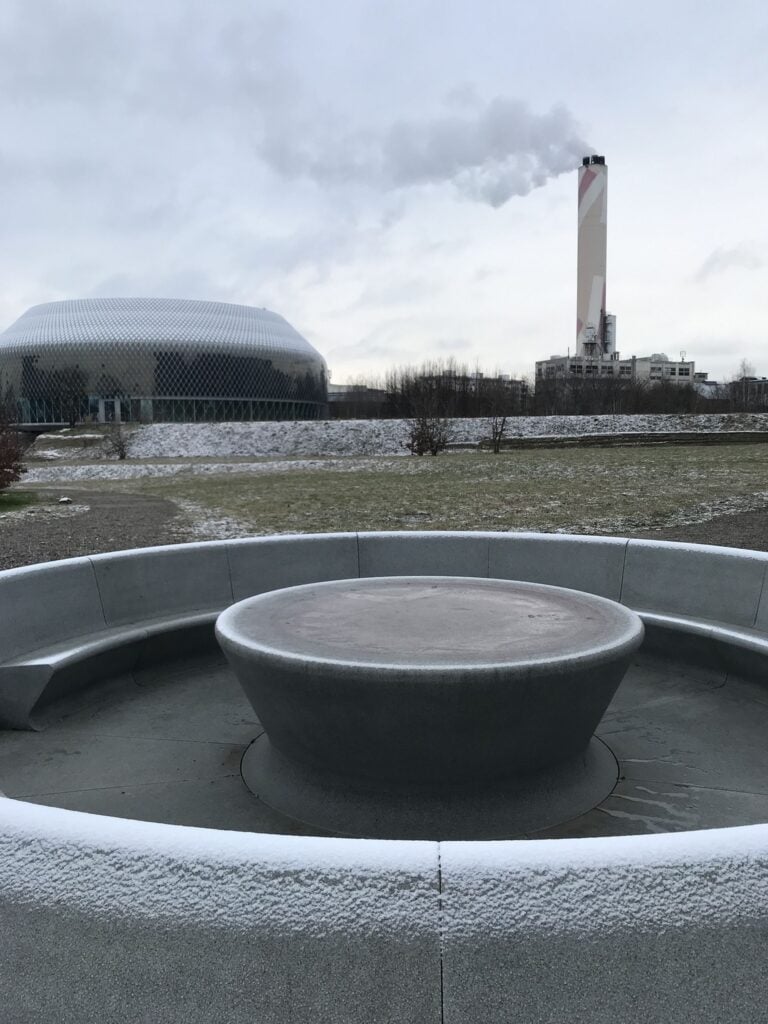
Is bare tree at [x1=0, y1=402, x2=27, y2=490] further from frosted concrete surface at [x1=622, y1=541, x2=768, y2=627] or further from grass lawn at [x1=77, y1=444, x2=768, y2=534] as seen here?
frosted concrete surface at [x1=622, y1=541, x2=768, y2=627]

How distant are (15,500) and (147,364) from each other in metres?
69.7

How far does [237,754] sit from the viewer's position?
4219 mm

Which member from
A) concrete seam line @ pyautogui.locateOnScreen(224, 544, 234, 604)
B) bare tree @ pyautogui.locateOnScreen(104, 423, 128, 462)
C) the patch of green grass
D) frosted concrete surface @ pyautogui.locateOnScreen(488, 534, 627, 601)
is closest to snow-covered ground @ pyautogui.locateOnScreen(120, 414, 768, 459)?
bare tree @ pyautogui.locateOnScreen(104, 423, 128, 462)

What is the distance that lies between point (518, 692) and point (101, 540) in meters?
10.9

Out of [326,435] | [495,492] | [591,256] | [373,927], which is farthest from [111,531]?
[591,256]

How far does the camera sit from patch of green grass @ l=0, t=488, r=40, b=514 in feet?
59.6

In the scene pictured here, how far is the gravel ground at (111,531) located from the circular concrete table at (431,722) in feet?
26.7

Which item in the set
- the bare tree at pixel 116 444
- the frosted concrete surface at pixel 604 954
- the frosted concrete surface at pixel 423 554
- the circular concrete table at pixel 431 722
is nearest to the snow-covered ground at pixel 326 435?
the bare tree at pixel 116 444

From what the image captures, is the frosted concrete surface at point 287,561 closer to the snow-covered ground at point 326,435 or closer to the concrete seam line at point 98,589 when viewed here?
the concrete seam line at point 98,589

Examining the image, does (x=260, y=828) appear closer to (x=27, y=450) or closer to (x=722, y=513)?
(x=722, y=513)

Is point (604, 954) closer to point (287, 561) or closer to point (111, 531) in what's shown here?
point (287, 561)

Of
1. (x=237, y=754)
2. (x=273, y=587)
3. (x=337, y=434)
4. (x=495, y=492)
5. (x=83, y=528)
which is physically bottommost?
(x=83, y=528)

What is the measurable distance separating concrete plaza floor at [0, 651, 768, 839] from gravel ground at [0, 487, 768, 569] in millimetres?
6583

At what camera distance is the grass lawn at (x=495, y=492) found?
1468cm
